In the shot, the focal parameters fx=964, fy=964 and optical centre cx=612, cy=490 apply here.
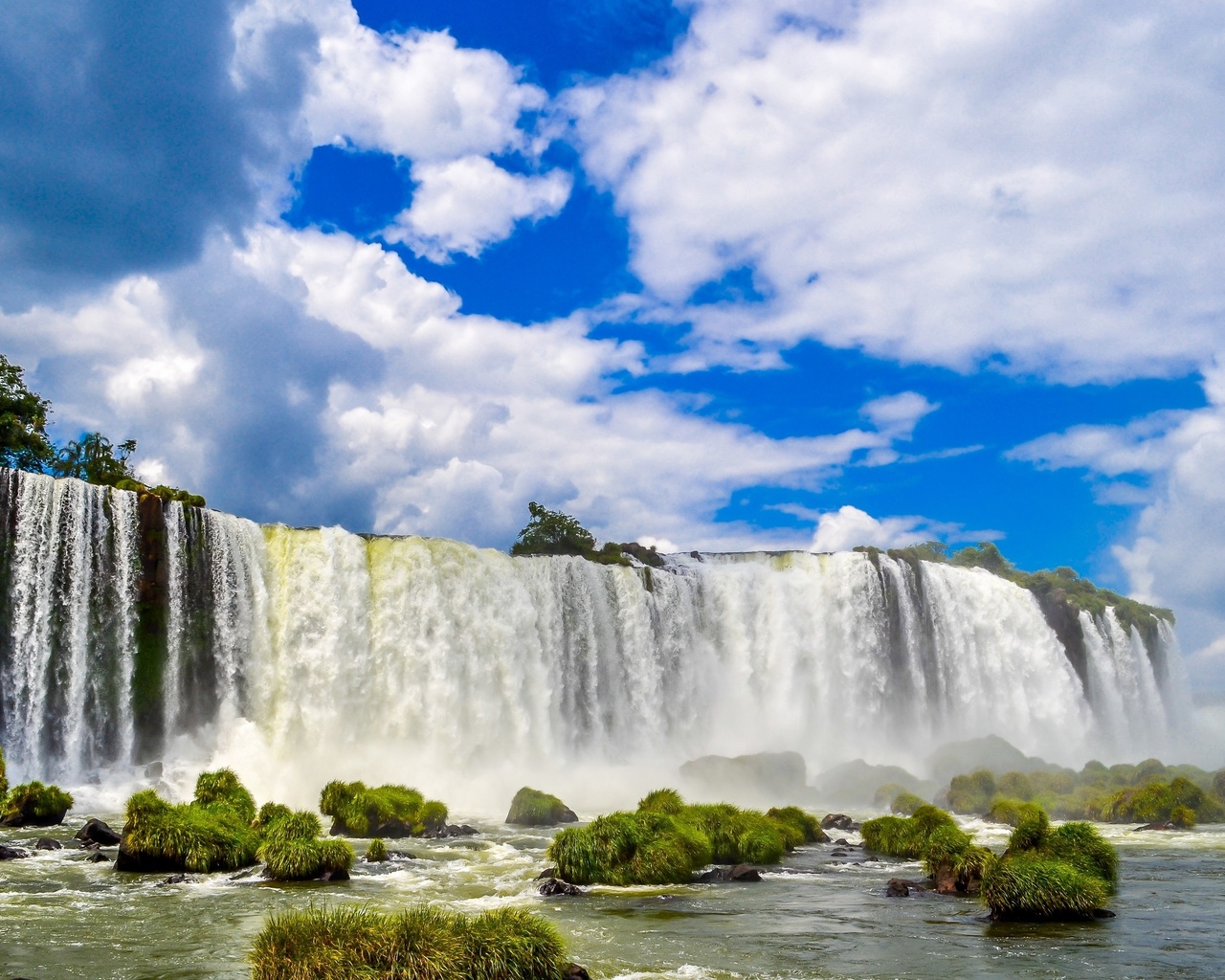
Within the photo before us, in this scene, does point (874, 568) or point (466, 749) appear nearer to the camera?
point (466, 749)

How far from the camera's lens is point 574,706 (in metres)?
45.2

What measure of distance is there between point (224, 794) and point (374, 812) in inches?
181

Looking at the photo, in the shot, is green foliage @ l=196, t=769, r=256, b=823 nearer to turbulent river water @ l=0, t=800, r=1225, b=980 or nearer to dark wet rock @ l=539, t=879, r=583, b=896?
turbulent river water @ l=0, t=800, r=1225, b=980

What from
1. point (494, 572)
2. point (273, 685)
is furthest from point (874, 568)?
point (273, 685)

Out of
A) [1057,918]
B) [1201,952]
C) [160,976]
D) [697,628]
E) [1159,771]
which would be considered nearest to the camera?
[160,976]

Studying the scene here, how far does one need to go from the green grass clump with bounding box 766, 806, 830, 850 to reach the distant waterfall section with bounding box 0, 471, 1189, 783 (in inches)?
686

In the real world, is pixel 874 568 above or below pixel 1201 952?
above

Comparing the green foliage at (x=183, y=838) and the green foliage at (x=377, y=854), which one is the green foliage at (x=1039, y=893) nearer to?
the green foliage at (x=377, y=854)

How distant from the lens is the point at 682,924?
47.8 feet

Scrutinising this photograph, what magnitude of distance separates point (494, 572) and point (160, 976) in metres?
33.0

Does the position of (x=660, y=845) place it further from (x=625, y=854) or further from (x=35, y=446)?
(x=35, y=446)

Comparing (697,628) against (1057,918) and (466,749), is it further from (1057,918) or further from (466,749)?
(1057,918)

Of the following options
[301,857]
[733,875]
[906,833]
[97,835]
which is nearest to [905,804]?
[906,833]

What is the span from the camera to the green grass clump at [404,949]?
9.59 m
